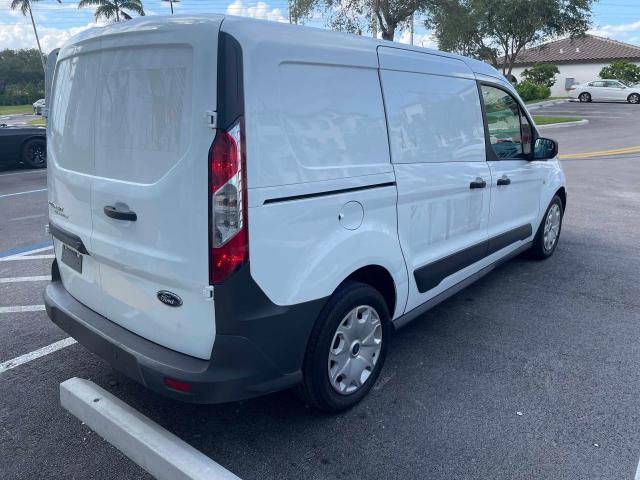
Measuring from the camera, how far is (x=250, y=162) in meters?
2.28

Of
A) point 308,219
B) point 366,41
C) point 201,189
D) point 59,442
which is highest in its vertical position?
point 366,41

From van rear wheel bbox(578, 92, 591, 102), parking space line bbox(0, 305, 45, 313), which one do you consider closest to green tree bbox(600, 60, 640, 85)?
van rear wheel bbox(578, 92, 591, 102)

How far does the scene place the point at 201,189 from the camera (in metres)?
2.26

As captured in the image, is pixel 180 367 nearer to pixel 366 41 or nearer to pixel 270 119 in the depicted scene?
pixel 270 119

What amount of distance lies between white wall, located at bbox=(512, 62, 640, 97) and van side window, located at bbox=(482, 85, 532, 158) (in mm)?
47265

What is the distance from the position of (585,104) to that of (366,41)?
120 feet

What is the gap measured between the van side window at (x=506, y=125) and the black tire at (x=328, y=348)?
2019mm

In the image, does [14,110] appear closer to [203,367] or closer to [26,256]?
[26,256]

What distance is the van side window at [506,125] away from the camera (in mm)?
4234

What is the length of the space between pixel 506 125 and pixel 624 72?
44407mm

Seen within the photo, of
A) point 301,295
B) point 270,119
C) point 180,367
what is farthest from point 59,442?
point 270,119

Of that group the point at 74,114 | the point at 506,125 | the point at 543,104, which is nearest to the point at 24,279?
the point at 74,114

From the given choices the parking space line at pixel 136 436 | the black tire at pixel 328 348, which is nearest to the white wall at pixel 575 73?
the black tire at pixel 328 348

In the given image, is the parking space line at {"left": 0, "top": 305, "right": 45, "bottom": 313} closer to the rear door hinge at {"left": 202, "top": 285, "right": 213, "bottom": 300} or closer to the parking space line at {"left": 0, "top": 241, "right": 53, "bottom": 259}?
the parking space line at {"left": 0, "top": 241, "right": 53, "bottom": 259}
